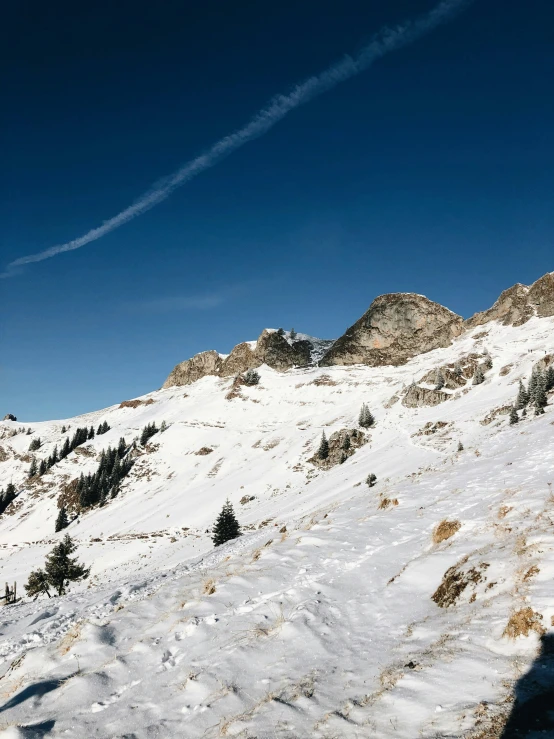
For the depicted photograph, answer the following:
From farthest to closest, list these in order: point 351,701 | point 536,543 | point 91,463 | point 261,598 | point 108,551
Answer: point 91,463, point 108,551, point 261,598, point 536,543, point 351,701

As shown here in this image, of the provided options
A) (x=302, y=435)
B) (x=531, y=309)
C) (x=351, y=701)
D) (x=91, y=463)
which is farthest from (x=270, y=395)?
(x=351, y=701)

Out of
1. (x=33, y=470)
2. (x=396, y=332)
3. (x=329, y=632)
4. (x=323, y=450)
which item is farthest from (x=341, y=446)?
(x=396, y=332)

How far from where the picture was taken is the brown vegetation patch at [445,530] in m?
12.9

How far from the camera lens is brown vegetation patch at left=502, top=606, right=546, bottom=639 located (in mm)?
6715

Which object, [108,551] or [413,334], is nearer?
[108,551]

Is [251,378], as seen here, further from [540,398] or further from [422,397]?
[540,398]

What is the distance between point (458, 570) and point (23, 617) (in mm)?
16265

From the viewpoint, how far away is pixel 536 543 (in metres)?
9.34

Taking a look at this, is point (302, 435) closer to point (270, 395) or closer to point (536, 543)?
point (270, 395)

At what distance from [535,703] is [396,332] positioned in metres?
172

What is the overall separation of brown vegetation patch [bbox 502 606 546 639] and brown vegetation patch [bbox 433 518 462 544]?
5.95 metres

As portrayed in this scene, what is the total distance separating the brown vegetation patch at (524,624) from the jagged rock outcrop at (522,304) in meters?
139

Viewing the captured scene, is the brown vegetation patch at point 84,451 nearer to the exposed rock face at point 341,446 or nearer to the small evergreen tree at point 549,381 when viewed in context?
the exposed rock face at point 341,446

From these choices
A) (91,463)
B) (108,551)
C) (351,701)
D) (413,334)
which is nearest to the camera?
(351,701)
